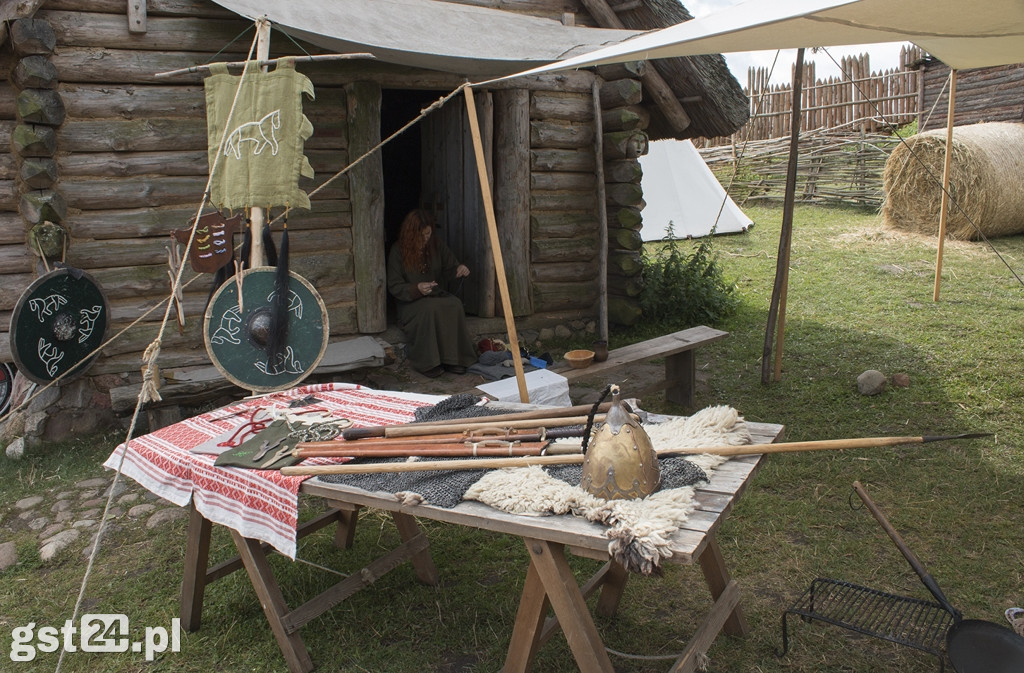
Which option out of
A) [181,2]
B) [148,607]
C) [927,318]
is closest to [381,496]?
[148,607]

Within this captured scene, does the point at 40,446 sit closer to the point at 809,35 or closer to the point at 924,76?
the point at 809,35

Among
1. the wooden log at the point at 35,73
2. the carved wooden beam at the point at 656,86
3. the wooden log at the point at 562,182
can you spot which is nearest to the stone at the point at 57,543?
the wooden log at the point at 35,73

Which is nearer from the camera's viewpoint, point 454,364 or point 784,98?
point 454,364

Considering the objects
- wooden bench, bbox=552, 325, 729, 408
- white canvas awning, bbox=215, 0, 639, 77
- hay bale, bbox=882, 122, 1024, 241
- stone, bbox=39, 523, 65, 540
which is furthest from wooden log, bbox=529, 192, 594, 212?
hay bale, bbox=882, 122, 1024, 241

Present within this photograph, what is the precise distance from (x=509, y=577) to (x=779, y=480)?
1.61m

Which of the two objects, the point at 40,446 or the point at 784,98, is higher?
the point at 784,98

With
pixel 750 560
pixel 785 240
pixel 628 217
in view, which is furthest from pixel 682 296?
pixel 750 560

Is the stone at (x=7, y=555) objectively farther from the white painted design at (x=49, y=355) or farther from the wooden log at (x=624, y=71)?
the wooden log at (x=624, y=71)

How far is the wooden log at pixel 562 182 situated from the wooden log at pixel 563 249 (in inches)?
16.3

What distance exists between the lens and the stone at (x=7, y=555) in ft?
11.5

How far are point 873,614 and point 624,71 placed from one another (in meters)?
4.76

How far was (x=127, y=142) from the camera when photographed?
4840mm

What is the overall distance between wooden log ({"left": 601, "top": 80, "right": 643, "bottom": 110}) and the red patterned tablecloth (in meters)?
4.04

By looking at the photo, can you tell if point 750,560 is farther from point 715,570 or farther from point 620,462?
point 620,462
